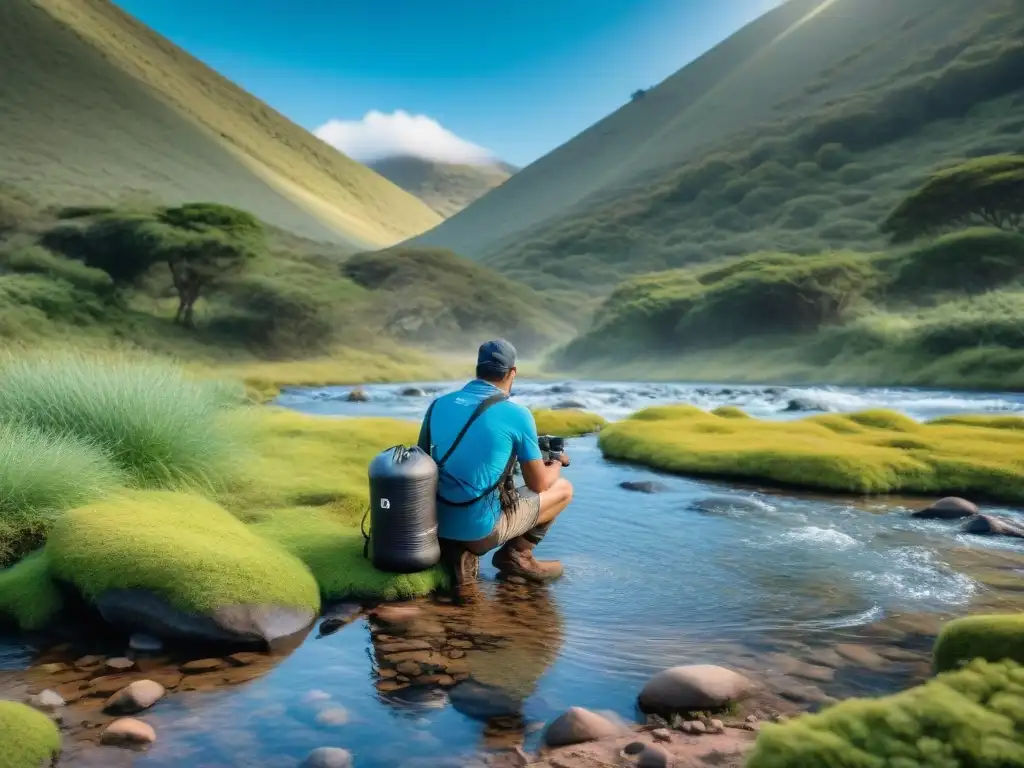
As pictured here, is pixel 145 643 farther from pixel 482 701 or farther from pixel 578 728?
pixel 578 728

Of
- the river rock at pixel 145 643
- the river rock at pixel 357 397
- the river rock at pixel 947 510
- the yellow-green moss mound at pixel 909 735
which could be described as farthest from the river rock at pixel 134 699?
the river rock at pixel 357 397

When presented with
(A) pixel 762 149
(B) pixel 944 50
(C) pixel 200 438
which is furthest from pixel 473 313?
(B) pixel 944 50

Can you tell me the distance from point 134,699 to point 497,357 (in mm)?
3895

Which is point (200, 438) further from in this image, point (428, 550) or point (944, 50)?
point (944, 50)

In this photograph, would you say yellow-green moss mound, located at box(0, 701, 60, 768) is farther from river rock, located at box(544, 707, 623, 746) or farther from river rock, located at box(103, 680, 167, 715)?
river rock, located at box(544, 707, 623, 746)

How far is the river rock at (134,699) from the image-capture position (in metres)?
5.18

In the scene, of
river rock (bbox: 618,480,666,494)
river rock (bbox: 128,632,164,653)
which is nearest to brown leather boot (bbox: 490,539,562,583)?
river rock (bbox: 128,632,164,653)

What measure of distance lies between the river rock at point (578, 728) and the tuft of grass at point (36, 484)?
5841 mm

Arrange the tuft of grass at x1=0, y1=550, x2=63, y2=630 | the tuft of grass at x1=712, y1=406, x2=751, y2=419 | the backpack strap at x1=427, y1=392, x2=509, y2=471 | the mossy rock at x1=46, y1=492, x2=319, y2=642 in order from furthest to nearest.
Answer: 1. the tuft of grass at x1=712, y1=406, x2=751, y2=419
2. the backpack strap at x1=427, y1=392, x2=509, y2=471
3. the tuft of grass at x1=0, y1=550, x2=63, y2=630
4. the mossy rock at x1=46, y1=492, x2=319, y2=642

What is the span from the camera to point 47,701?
523cm

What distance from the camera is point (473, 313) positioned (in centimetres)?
11881

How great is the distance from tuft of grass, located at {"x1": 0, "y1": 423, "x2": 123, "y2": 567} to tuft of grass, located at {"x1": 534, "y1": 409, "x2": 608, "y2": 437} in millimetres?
15554

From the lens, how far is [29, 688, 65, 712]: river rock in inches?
204

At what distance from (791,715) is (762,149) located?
189 metres
